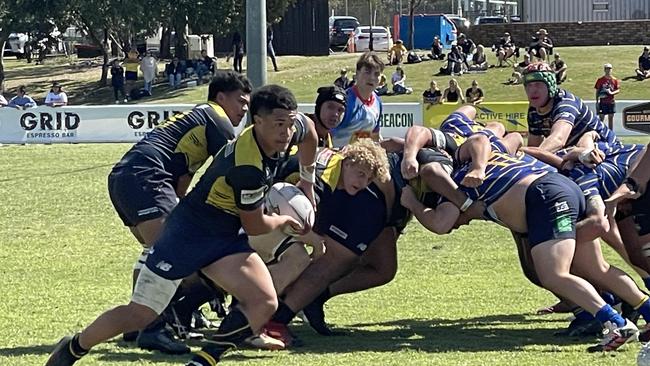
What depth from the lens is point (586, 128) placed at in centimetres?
869

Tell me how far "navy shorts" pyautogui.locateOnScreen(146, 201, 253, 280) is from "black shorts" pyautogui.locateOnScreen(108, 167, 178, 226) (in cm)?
140

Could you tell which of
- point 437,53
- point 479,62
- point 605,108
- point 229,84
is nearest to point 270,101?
point 229,84

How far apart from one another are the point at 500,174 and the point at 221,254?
2.20 meters

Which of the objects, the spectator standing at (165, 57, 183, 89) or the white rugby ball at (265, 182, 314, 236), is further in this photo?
the spectator standing at (165, 57, 183, 89)

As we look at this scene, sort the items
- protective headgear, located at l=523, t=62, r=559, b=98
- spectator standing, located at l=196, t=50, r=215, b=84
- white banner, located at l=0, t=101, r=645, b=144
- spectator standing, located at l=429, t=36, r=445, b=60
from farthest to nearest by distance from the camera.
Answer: spectator standing, located at l=429, t=36, r=445, b=60
spectator standing, located at l=196, t=50, r=215, b=84
white banner, located at l=0, t=101, r=645, b=144
protective headgear, located at l=523, t=62, r=559, b=98

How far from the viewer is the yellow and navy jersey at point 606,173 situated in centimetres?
801

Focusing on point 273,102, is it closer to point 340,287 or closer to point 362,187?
point 362,187

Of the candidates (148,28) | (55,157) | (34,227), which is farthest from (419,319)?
(148,28)

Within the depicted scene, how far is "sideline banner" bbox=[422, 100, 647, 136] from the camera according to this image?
28.6m

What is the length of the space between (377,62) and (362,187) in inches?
83.4

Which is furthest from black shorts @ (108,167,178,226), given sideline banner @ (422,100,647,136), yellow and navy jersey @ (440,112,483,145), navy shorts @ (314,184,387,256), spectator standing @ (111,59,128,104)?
spectator standing @ (111,59,128,104)

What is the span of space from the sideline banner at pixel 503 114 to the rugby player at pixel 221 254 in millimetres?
22053

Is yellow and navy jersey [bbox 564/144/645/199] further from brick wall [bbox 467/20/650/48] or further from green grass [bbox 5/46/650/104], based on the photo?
brick wall [bbox 467/20/650/48]

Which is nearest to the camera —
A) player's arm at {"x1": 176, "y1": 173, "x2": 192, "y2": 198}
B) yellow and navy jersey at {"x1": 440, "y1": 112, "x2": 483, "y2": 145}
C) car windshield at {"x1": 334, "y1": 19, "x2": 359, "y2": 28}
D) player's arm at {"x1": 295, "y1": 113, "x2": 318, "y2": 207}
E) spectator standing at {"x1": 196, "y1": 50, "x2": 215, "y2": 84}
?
player's arm at {"x1": 295, "y1": 113, "x2": 318, "y2": 207}
